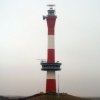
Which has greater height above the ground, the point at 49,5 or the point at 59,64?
the point at 49,5

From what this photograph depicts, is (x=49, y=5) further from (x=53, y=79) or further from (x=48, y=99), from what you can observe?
(x=48, y=99)

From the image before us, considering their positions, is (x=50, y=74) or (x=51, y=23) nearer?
(x=50, y=74)

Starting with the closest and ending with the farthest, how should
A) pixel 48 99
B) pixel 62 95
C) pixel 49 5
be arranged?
pixel 48 99 < pixel 62 95 < pixel 49 5

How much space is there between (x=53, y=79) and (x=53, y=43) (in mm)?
6311

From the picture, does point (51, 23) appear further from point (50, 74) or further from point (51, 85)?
point (51, 85)

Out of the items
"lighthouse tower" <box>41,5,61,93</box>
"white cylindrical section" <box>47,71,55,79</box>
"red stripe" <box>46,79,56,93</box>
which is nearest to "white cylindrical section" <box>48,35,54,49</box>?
"lighthouse tower" <box>41,5,61,93</box>

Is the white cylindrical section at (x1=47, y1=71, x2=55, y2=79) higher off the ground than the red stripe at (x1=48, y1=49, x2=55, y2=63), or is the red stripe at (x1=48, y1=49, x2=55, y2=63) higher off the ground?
the red stripe at (x1=48, y1=49, x2=55, y2=63)

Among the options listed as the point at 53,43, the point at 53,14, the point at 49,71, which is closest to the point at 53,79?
the point at 49,71

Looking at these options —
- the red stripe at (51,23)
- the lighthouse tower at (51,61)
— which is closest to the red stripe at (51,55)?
the lighthouse tower at (51,61)

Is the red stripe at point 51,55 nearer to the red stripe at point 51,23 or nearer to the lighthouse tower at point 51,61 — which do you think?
the lighthouse tower at point 51,61

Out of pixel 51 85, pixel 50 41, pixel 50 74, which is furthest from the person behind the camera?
pixel 50 41

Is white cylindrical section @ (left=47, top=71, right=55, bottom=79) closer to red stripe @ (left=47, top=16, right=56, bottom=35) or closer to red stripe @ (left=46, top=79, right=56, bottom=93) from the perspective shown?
red stripe @ (left=46, top=79, right=56, bottom=93)

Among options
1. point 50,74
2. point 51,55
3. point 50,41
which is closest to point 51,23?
point 50,41

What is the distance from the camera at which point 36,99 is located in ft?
187
